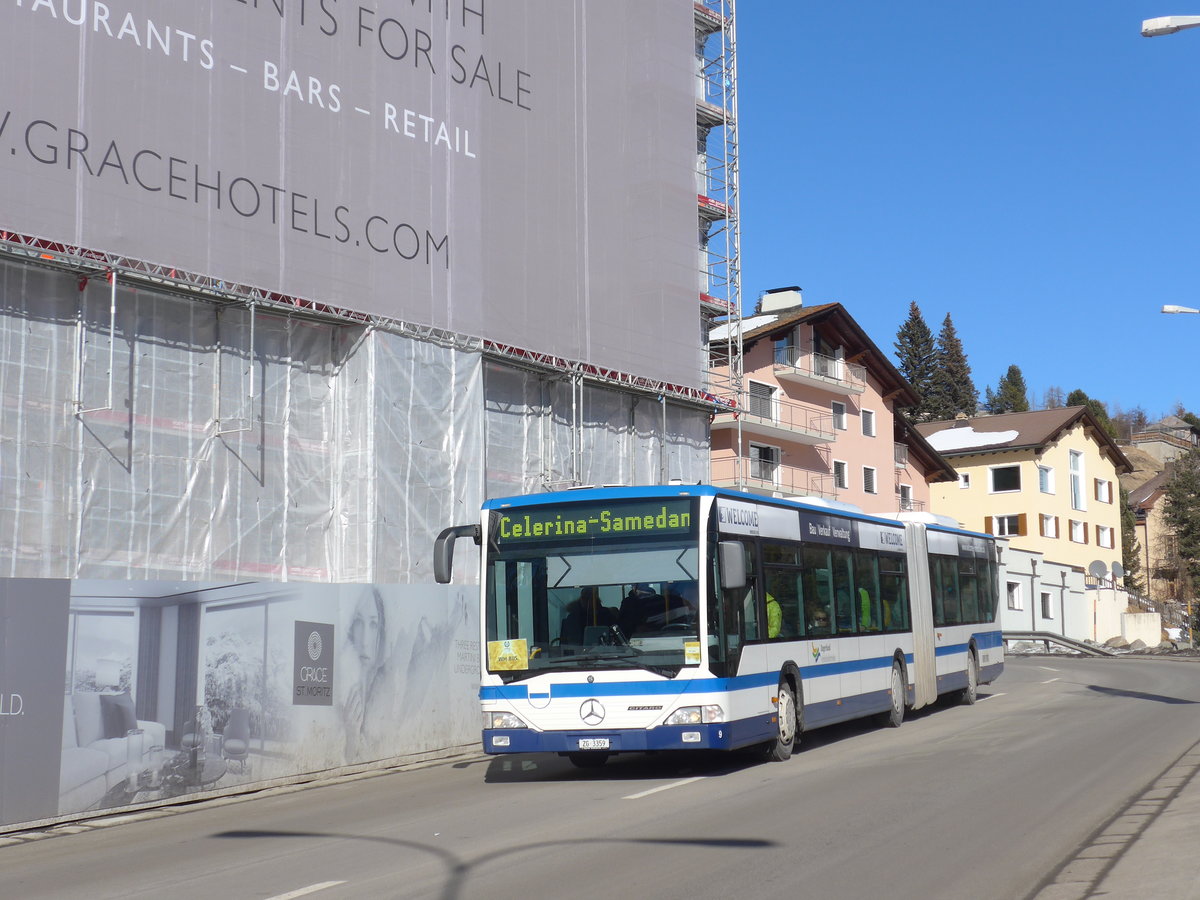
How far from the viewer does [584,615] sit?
13.9m

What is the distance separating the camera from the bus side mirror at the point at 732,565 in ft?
44.8

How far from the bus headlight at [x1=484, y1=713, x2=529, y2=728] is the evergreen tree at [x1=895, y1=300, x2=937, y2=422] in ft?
403

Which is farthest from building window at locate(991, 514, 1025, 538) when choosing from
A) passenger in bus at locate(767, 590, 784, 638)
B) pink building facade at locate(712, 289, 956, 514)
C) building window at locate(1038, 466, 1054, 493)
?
passenger in bus at locate(767, 590, 784, 638)


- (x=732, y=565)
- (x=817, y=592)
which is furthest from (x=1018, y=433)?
(x=732, y=565)

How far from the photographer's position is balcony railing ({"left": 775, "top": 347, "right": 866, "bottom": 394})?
5009 cm

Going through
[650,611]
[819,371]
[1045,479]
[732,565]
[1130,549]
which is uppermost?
[819,371]

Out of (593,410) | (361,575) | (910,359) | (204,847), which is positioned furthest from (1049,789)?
(910,359)

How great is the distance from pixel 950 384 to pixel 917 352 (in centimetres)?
→ 464

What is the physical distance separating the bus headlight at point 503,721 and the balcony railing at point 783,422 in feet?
104

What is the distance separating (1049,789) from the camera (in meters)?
12.5

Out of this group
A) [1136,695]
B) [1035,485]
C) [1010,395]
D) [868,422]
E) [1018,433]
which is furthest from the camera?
[1010,395]

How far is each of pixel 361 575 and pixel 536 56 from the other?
473 inches

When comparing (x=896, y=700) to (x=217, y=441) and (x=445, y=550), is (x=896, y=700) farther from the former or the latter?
(x=217, y=441)

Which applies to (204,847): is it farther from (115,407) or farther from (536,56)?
(536,56)
